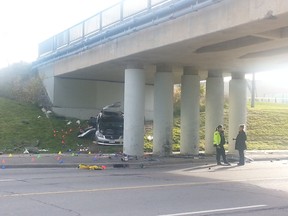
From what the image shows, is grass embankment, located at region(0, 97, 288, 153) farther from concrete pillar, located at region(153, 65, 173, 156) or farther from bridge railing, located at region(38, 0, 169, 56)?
bridge railing, located at region(38, 0, 169, 56)

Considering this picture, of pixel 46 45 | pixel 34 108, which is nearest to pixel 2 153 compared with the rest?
pixel 34 108

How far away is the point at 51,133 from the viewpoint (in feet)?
96.0

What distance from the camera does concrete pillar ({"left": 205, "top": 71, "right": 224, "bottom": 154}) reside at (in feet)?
91.9

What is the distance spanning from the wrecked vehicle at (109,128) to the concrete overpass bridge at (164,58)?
2479 millimetres

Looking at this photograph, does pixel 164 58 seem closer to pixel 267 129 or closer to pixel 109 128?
pixel 109 128

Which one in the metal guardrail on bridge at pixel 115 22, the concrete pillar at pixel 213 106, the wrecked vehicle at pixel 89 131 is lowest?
the wrecked vehicle at pixel 89 131

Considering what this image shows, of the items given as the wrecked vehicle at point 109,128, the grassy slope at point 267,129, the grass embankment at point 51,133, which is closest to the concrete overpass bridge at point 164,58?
the grass embankment at point 51,133

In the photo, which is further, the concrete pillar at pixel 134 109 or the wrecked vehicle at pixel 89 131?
the wrecked vehicle at pixel 89 131

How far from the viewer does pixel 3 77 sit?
37.1m

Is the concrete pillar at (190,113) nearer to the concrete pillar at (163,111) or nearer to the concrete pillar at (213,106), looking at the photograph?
the concrete pillar at (213,106)

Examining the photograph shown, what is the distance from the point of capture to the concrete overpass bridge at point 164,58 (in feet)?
53.4

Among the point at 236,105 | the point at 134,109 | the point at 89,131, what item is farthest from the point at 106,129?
the point at 236,105

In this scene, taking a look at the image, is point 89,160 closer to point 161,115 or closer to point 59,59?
point 161,115

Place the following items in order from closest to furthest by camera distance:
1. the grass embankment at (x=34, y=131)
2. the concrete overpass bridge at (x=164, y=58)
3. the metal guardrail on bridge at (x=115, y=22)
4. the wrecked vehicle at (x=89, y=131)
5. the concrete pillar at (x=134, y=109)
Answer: the concrete overpass bridge at (x=164, y=58) → the metal guardrail on bridge at (x=115, y=22) → the concrete pillar at (x=134, y=109) → the grass embankment at (x=34, y=131) → the wrecked vehicle at (x=89, y=131)
